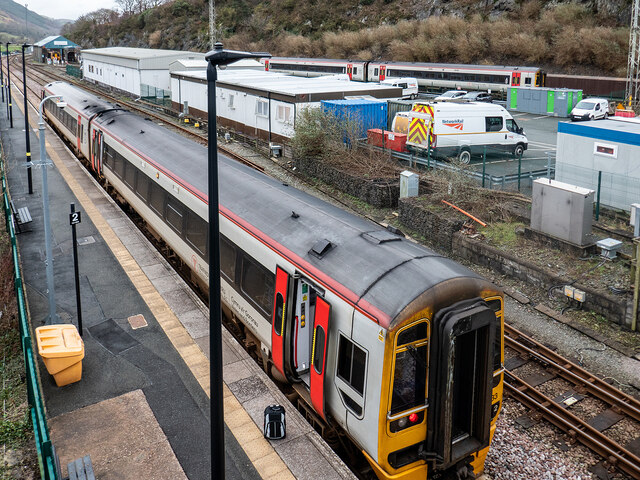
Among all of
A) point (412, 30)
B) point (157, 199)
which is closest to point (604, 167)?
point (157, 199)

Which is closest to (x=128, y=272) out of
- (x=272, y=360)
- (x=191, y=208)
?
(x=191, y=208)

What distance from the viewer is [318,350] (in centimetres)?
828

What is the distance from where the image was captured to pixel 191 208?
1312 cm

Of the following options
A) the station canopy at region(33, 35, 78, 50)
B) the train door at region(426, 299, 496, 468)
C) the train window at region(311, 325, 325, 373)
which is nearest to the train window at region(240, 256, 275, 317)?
the train window at region(311, 325, 325, 373)

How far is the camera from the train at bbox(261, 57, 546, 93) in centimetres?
5022

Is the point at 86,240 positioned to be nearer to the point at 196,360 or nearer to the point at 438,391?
the point at 196,360

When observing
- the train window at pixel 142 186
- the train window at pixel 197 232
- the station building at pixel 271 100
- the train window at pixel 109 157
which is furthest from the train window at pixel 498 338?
the station building at pixel 271 100

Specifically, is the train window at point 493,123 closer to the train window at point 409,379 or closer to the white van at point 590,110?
the white van at point 590,110

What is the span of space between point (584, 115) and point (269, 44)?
61.0 metres

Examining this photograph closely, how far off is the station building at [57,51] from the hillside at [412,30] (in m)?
13.5

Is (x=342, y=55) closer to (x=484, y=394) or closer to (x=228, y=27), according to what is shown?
(x=228, y=27)

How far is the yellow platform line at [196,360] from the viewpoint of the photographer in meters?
8.34

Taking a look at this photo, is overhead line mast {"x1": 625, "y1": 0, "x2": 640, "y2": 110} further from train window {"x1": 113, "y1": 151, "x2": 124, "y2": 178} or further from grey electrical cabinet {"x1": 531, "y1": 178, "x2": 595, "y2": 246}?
train window {"x1": 113, "y1": 151, "x2": 124, "y2": 178}

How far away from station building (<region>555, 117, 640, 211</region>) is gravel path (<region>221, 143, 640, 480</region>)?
20.5 feet
